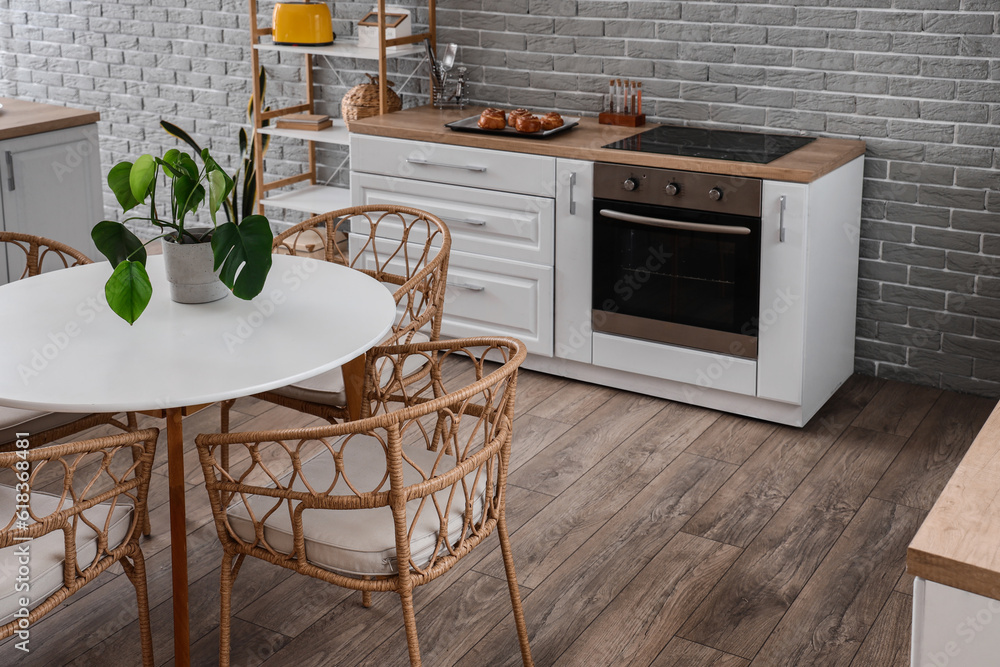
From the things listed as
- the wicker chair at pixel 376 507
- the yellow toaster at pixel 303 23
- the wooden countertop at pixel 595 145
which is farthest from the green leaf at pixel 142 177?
the yellow toaster at pixel 303 23

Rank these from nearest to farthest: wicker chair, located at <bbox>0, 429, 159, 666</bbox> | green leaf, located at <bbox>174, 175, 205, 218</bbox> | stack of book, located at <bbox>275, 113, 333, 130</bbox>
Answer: wicker chair, located at <bbox>0, 429, 159, 666</bbox> < green leaf, located at <bbox>174, 175, 205, 218</bbox> < stack of book, located at <bbox>275, 113, 333, 130</bbox>

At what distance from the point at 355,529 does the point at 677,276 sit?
6.17 ft

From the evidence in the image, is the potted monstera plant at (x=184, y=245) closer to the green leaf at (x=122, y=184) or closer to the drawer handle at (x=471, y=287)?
the green leaf at (x=122, y=184)

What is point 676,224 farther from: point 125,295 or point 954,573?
point 954,573

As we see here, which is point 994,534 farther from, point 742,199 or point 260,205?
point 260,205

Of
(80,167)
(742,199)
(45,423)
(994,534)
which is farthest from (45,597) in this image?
(80,167)

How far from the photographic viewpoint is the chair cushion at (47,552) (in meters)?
1.72

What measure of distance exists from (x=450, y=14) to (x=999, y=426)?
338 cm

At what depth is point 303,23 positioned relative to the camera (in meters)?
4.43

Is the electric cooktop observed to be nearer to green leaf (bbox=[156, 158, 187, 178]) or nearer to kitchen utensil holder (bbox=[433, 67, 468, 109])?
kitchen utensil holder (bbox=[433, 67, 468, 109])

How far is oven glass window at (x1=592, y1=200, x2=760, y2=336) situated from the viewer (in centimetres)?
332

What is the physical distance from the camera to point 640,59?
398cm

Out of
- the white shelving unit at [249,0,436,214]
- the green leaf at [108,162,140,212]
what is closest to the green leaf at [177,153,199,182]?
the green leaf at [108,162,140,212]

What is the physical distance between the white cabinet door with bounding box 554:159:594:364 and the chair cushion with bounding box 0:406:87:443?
1824 mm
